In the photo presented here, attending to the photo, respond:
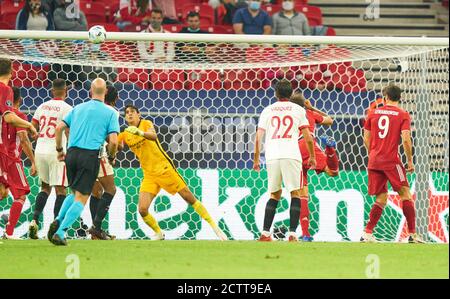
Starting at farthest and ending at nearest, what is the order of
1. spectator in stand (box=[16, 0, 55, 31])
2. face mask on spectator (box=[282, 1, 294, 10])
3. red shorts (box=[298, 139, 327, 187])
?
face mask on spectator (box=[282, 1, 294, 10]) → spectator in stand (box=[16, 0, 55, 31]) → red shorts (box=[298, 139, 327, 187])

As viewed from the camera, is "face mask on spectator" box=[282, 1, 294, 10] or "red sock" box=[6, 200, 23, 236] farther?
"face mask on spectator" box=[282, 1, 294, 10]

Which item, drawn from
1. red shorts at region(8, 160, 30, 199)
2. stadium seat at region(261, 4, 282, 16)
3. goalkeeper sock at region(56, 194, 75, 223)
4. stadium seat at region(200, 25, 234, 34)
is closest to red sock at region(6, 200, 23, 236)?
red shorts at region(8, 160, 30, 199)

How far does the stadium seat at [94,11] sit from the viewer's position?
18734 mm

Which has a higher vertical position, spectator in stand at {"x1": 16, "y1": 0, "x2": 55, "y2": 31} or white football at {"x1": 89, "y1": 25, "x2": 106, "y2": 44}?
spectator in stand at {"x1": 16, "y1": 0, "x2": 55, "y2": 31}

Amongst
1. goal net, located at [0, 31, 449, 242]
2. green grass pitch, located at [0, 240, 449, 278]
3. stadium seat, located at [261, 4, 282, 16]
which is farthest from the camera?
stadium seat, located at [261, 4, 282, 16]

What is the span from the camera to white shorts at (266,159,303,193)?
12430 millimetres

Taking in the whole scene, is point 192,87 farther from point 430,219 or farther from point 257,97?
point 430,219

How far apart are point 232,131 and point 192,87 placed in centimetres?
84

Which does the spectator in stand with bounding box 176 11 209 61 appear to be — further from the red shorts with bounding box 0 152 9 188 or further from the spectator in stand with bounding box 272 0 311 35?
the spectator in stand with bounding box 272 0 311 35

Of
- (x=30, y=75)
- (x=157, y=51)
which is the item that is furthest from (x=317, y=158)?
(x=30, y=75)

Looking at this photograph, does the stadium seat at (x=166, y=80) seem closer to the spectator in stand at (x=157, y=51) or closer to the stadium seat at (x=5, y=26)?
the spectator in stand at (x=157, y=51)

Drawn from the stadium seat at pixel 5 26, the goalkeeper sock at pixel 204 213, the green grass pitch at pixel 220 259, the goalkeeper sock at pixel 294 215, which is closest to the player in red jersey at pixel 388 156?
the green grass pitch at pixel 220 259

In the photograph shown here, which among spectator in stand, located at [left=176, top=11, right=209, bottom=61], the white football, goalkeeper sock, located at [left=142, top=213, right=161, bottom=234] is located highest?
the white football

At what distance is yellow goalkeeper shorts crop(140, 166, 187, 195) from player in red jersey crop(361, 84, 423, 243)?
221 centimetres
